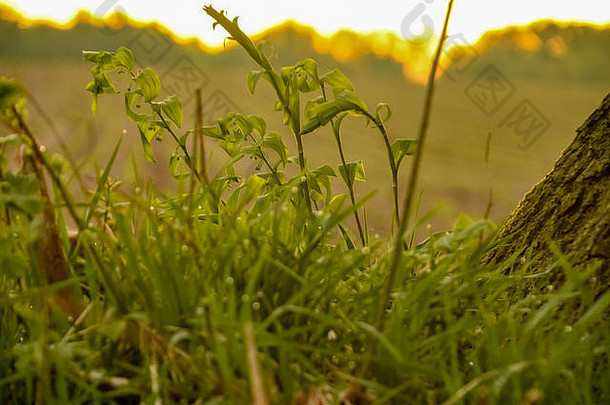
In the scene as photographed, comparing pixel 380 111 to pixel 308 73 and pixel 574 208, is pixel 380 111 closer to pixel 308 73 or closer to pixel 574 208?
pixel 308 73

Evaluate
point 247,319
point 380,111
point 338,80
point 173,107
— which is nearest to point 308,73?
point 338,80

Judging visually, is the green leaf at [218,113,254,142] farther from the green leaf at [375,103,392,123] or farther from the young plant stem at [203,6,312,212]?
the green leaf at [375,103,392,123]

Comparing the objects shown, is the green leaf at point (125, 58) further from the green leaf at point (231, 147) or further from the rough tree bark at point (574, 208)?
the rough tree bark at point (574, 208)

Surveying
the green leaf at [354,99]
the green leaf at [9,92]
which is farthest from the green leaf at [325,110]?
the green leaf at [9,92]

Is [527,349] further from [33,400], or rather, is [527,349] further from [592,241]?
[33,400]

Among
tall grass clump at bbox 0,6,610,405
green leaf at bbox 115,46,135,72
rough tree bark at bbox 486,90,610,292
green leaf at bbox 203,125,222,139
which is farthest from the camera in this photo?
green leaf at bbox 203,125,222,139

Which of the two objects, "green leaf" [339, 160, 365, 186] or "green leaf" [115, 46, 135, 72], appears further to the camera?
"green leaf" [339, 160, 365, 186]

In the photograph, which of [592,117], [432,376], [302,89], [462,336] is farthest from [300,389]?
[592,117]

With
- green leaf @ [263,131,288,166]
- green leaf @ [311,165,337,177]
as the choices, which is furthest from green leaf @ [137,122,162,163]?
green leaf @ [311,165,337,177]
